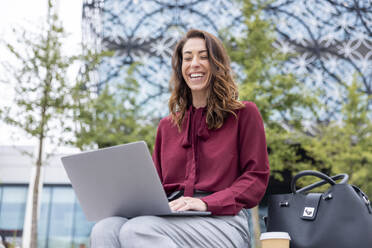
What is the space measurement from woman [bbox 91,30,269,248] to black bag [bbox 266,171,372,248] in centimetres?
20

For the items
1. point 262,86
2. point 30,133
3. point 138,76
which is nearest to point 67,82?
point 30,133

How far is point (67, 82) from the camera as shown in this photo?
23.7 feet

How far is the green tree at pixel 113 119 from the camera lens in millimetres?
7730

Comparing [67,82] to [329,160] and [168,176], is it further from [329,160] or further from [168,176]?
[329,160]

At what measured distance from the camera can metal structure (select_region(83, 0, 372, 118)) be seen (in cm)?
1328

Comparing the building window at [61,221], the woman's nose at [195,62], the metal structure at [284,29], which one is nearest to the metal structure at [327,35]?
the metal structure at [284,29]

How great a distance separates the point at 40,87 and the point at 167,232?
6.37 m

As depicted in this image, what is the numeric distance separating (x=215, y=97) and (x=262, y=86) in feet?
20.0

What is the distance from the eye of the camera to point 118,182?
4.97 feet

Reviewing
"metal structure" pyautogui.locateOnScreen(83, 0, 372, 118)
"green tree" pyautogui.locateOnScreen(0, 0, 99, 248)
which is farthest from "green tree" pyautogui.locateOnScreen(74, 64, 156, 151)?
"metal structure" pyautogui.locateOnScreen(83, 0, 372, 118)

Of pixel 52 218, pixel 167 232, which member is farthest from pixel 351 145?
pixel 52 218

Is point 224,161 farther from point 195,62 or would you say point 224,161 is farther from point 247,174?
point 195,62

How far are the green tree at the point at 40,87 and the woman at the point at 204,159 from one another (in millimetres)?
5483

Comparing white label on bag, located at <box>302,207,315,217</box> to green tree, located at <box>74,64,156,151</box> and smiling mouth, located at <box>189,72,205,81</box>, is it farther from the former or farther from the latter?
green tree, located at <box>74,64,156,151</box>
